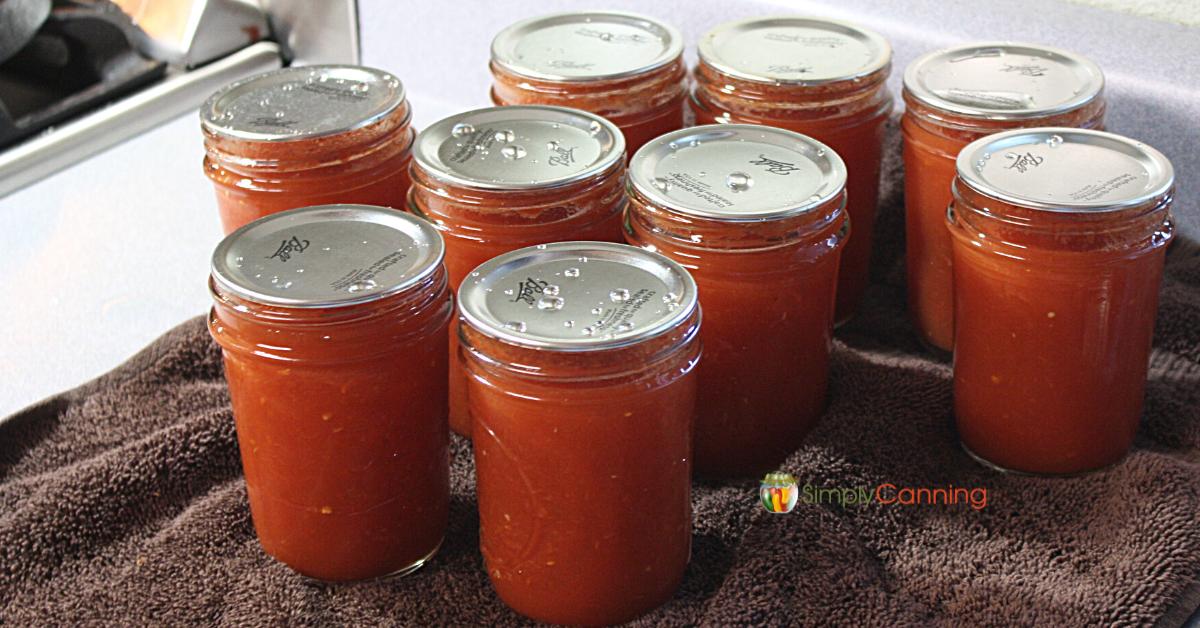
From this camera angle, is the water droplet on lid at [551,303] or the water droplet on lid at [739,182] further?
the water droplet on lid at [739,182]

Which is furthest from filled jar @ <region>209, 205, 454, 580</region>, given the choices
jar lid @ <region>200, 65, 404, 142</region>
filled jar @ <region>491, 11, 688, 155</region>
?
filled jar @ <region>491, 11, 688, 155</region>

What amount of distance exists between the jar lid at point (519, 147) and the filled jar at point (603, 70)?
47 mm

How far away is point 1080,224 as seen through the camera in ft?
2.51

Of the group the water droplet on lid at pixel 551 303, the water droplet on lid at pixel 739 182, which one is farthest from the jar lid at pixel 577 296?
the water droplet on lid at pixel 739 182

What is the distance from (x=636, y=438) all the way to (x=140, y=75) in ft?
2.91

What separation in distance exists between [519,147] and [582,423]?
25cm

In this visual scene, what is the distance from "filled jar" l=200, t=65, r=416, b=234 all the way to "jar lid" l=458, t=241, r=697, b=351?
7.7 inches

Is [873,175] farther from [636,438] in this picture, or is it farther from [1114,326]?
[636,438]

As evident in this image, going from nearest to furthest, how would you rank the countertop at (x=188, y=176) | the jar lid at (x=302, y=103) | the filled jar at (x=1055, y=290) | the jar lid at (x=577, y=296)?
the jar lid at (x=577, y=296) → the filled jar at (x=1055, y=290) → the jar lid at (x=302, y=103) → the countertop at (x=188, y=176)

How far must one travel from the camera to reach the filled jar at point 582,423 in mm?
677

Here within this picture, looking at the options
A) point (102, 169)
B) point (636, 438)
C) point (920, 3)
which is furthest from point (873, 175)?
point (102, 169)

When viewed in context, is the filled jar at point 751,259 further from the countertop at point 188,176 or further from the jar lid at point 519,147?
the countertop at point 188,176

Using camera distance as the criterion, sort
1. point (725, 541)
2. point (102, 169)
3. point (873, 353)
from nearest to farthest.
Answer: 1. point (725, 541)
2. point (873, 353)
3. point (102, 169)

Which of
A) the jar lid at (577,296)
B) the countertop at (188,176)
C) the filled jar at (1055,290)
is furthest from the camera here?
the countertop at (188,176)
